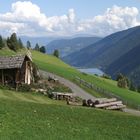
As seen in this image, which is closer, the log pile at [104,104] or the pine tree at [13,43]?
the log pile at [104,104]

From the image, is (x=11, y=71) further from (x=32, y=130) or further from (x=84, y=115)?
(x=32, y=130)

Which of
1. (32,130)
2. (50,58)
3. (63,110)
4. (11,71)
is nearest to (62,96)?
(11,71)

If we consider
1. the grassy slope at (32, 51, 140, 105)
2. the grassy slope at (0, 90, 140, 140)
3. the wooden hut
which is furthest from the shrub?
the grassy slope at (32, 51, 140, 105)

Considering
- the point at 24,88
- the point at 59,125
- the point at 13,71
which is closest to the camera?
the point at 59,125

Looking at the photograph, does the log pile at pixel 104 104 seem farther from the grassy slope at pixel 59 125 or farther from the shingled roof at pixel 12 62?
the shingled roof at pixel 12 62

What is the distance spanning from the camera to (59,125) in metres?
29.2

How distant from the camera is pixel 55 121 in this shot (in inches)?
1208

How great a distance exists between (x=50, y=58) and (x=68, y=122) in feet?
429

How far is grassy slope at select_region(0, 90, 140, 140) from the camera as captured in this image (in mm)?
25797

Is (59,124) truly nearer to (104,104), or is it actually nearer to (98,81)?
(104,104)

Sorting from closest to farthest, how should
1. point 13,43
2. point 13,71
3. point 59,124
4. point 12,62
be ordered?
1. point 59,124
2. point 12,62
3. point 13,71
4. point 13,43

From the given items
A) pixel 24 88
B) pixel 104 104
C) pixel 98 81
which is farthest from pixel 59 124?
pixel 98 81

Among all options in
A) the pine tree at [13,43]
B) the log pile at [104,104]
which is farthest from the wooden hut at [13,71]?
the pine tree at [13,43]

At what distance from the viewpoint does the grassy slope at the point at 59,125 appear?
2580 centimetres
